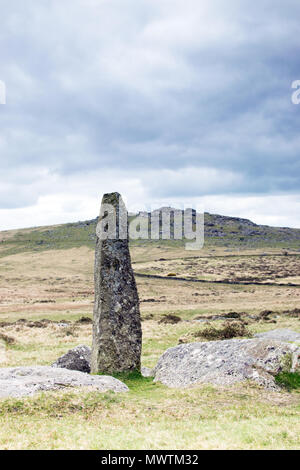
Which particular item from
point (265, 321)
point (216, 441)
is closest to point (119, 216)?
point (216, 441)

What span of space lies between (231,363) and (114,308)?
535 centimetres

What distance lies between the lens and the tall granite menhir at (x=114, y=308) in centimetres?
1675

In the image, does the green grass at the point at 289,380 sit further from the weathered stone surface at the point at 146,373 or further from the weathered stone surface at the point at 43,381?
the weathered stone surface at the point at 146,373

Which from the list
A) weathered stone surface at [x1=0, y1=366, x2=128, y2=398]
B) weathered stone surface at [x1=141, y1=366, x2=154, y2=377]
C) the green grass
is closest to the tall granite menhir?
weathered stone surface at [x1=141, y1=366, x2=154, y2=377]

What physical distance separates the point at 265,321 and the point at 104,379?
1055 inches

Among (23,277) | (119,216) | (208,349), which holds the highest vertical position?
(119,216)

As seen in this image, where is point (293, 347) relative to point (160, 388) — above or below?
above

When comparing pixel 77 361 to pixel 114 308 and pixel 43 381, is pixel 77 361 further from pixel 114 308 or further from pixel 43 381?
pixel 43 381

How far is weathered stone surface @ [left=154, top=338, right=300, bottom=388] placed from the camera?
45.8 feet

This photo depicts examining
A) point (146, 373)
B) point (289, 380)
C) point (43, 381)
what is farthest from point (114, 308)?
point (289, 380)

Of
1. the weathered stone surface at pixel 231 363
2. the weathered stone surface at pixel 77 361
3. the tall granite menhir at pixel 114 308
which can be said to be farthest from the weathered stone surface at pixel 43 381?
the weathered stone surface at pixel 77 361

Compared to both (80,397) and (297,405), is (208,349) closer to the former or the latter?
(297,405)

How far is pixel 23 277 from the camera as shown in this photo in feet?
398
